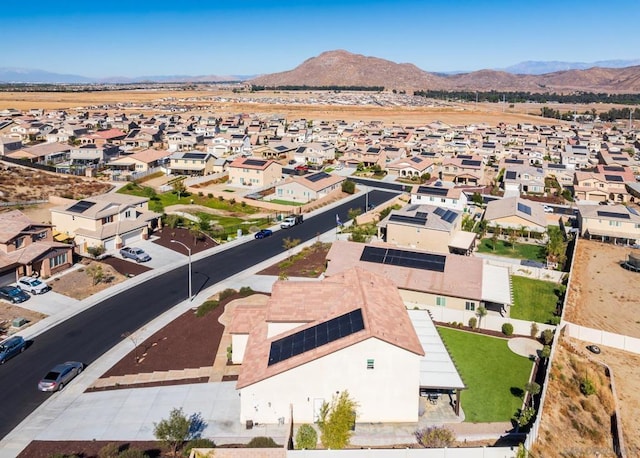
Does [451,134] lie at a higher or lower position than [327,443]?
higher

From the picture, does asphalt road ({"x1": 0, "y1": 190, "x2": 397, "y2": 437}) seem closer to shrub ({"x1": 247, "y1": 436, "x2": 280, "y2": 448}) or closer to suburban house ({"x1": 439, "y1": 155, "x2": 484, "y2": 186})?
shrub ({"x1": 247, "y1": 436, "x2": 280, "y2": 448})

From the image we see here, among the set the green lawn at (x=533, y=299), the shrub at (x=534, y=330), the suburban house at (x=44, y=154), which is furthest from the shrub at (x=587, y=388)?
the suburban house at (x=44, y=154)

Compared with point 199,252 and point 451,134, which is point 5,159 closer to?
point 199,252

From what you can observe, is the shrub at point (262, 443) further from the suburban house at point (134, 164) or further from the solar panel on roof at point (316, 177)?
the suburban house at point (134, 164)

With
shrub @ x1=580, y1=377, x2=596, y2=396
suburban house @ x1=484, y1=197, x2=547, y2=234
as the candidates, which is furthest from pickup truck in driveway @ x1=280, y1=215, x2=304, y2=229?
shrub @ x1=580, y1=377, x2=596, y2=396

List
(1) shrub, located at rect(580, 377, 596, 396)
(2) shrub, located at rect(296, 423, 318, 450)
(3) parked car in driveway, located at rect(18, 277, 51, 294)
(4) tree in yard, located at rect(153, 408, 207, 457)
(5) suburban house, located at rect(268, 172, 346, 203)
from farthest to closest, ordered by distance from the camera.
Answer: (5) suburban house, located at rect(268, 172, 346, 203)
(3) parked car in driveway, located at rect(18, 277, 51, 294)
(1) shrub, located at rect(580, 377, 596, 396)
(2) shrub, located at rect(296, 423, 318, 450)
(4) tree in yard, located at rect(153, 408, 207, 457)

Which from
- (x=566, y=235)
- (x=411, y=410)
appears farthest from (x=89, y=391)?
(x=566, y=235)
